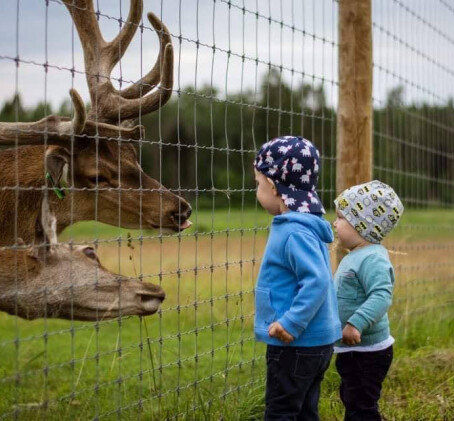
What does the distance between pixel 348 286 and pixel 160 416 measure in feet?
3.62

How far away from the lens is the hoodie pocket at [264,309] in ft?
12.1

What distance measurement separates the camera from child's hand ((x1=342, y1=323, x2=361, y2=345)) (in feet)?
13.3

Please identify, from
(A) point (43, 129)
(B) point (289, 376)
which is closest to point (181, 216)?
(A) point (43, 129)

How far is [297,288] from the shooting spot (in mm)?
3686

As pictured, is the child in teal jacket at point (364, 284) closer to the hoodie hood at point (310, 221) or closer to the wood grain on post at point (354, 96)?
the hoodie hood at point (310, 221)

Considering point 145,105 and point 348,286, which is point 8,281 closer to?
point 145,105

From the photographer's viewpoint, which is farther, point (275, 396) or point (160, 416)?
point (160, 416)

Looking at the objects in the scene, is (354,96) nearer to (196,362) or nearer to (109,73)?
(109,73)

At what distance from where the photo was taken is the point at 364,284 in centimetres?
417

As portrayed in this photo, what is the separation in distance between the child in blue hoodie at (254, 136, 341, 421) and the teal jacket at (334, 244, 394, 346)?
302 mm

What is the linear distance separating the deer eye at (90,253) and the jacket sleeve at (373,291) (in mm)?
1213

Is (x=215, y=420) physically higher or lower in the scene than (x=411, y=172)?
lower

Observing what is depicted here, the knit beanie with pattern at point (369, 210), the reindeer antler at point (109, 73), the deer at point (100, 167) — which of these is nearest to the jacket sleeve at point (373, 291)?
the knit beanie with pattern at point (369, 210)

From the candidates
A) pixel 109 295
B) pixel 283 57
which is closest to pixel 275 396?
pixel 109 295
